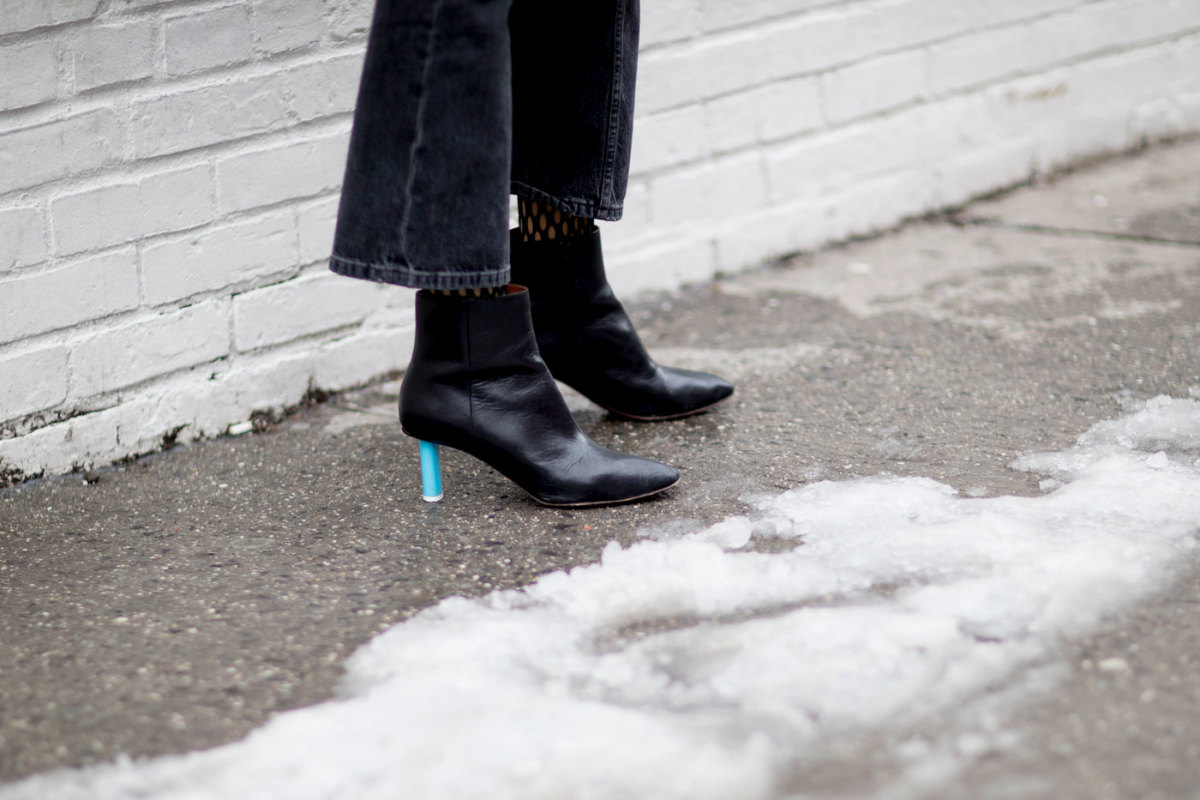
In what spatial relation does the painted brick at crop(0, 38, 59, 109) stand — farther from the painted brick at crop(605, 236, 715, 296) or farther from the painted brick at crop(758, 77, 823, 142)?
the painted brick at crop(758, 77, 823, 142)

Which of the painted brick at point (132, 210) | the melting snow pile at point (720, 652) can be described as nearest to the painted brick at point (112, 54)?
the painted brick at point (132, 210)

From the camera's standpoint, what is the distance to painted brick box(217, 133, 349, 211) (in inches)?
70.2

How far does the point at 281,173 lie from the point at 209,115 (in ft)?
0.46

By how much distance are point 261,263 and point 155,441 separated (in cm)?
30

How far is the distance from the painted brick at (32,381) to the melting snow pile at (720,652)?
71 cm

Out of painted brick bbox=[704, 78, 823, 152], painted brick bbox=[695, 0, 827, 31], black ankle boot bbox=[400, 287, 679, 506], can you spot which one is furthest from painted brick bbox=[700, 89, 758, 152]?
black ankle boot bbox=[400, 287, 679, 506]

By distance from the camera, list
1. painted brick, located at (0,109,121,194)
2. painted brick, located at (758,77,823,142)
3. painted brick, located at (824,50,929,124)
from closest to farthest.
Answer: painted brick, located at (0,109,121,194)
painted brick, located at (758,77,823,142)
painted brick, located at (824,50,929,124)

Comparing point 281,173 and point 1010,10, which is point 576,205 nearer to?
point 281,173

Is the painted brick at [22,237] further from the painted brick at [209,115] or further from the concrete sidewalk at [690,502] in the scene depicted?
the concrete sidewalk at [690,502]

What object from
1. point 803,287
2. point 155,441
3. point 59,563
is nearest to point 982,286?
point 803,287

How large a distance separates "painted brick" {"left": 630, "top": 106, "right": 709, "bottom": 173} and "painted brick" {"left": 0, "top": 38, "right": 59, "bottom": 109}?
1.05 meters

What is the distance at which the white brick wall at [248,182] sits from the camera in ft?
5.28

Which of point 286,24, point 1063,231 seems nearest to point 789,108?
point 1063,231

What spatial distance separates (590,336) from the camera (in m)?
1.72
